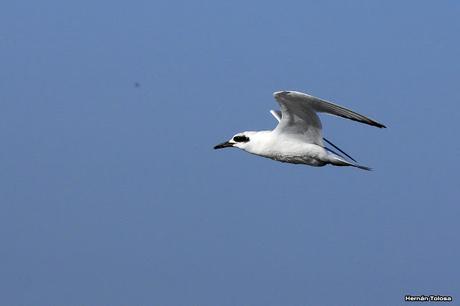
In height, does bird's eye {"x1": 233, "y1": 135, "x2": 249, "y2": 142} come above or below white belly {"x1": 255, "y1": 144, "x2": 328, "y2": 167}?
above

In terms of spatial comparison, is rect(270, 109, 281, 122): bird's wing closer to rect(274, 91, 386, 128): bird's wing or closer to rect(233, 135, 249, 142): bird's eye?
rect(233, 135, 249, 142): bird's eye

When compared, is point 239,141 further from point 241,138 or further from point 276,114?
point 276,114

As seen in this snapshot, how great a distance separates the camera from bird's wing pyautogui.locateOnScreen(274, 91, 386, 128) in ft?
56.8

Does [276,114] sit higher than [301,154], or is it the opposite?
[276,114]

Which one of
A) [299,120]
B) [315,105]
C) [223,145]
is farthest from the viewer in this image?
[223,145]

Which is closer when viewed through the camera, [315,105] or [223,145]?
[315,105]

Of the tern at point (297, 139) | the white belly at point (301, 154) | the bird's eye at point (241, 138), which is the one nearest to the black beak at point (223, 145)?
the bird's eye at point (241, 138)

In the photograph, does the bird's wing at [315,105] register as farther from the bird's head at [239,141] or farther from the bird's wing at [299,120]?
the bird's head at [239,141]

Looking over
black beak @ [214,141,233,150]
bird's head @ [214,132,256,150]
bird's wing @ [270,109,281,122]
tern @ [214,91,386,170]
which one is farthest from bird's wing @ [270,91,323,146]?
bird's wing @ [270,109,281,122]

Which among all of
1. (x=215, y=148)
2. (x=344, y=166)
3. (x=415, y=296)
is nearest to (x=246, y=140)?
(x=215, y=148)

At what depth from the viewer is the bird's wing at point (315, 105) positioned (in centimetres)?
1732

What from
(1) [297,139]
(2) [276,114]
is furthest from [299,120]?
(2) [276,114]

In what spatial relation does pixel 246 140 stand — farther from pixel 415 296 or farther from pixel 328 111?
pixel 415 296

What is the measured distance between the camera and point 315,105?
59.9 ft
